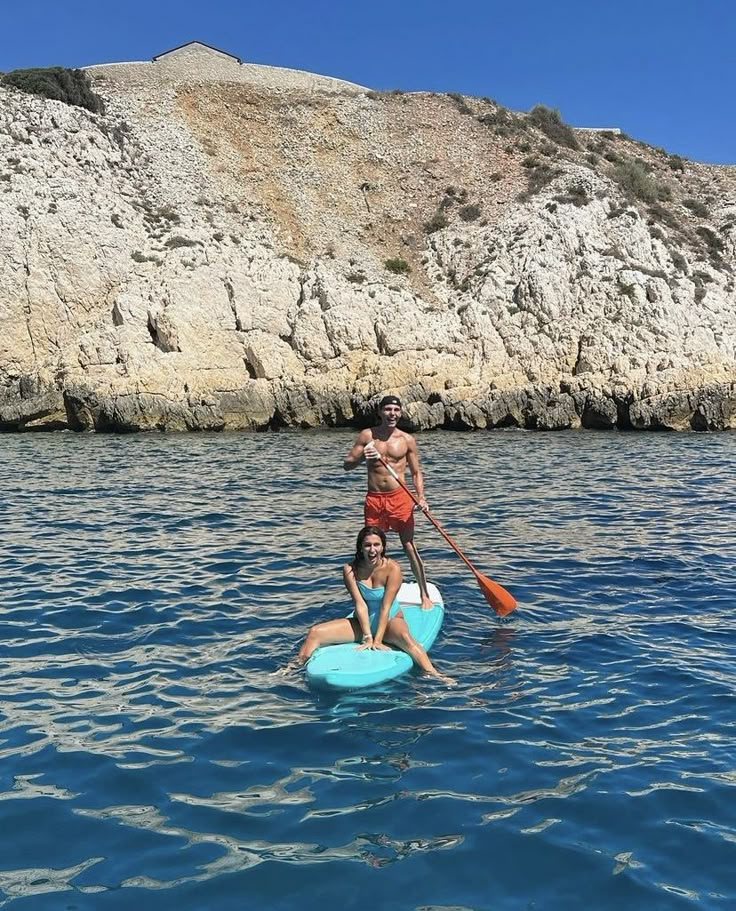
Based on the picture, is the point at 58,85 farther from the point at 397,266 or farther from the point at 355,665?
the point at 355,665

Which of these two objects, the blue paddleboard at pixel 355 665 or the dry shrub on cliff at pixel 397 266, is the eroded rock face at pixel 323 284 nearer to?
the dry shrub on cliff at pixel 397 266

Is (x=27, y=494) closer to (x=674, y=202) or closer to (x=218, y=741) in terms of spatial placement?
(x=218, y=741)

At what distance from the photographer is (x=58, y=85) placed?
44844 millimetres

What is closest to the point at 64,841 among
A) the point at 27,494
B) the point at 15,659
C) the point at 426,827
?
the point at 426,827

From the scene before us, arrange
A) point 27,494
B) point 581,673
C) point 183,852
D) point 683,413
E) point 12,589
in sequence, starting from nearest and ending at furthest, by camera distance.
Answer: point 183,852 < point 581,673 < point 12,589 < point 27,494 < point 683,413

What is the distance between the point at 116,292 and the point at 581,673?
3309 cm

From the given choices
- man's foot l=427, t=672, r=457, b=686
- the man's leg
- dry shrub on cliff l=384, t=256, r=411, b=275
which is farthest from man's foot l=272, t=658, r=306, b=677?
dry shrub on cliff l=384, t=256, r=411, b=275

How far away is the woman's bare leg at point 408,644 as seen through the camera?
25.0ft

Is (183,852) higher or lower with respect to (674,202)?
lower

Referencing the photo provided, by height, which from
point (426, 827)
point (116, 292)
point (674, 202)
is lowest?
point (426, 827)

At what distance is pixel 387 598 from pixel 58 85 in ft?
151

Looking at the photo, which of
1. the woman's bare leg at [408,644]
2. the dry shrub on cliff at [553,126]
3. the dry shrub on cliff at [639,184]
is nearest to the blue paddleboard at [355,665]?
the woman's bare leg at [408,644]

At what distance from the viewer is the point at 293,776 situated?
5.73 m

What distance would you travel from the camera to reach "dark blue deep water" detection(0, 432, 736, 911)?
4.61 metres
